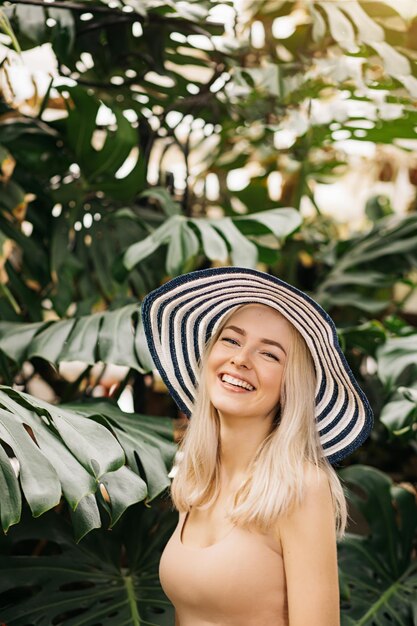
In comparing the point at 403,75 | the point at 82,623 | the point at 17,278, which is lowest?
the point at 82,623

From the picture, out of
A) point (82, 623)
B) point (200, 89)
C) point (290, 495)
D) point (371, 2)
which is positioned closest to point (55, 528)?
point (82, 623)

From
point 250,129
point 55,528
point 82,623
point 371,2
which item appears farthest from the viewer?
point 250,129

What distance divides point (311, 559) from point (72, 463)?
0.38 meters

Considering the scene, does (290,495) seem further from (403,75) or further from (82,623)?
(403,75)

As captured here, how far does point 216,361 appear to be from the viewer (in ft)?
4.73

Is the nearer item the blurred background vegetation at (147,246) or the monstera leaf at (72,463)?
the monstera leaf at (72,463)

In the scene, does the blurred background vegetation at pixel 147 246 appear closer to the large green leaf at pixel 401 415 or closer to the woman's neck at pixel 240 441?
the large green leaf at pixel 401 415

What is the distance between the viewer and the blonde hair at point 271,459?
1.34 meters

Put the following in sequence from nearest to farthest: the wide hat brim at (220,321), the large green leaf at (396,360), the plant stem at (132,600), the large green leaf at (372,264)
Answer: the wide hat brim at (220,321) → the plant stem at (132,600) → the large green leaf at (396,360) → the large green leaf at (372,264)

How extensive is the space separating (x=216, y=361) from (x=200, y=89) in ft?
4.25

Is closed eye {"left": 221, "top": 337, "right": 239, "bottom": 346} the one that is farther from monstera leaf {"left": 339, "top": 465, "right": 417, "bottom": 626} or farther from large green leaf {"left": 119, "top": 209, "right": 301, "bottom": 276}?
monstera leaf {"left": 339, "top": 465, "right": 417, "bottom": 626}

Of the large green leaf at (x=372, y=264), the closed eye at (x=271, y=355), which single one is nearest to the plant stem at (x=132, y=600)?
the closed eye at (x=271, y=355)

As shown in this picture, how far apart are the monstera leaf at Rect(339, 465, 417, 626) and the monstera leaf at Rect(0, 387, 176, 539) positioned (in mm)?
583

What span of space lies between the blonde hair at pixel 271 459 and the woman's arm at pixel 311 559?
0.02 m
